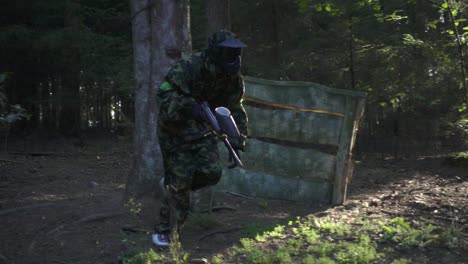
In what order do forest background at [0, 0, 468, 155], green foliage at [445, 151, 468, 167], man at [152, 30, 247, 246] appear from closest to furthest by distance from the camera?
man at [152, 30, 247, 246], green foliage at [445, 151, 468, 167], forest background at [0, 0, 468, 155]

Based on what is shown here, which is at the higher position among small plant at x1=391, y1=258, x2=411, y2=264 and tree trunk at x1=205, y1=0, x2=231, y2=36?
tree trunk at x1=205, y1=0, x2=231, y2=36

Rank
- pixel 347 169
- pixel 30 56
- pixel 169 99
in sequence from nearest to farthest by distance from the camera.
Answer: pixel 169 99, pixel 347 169, pixel 30 56

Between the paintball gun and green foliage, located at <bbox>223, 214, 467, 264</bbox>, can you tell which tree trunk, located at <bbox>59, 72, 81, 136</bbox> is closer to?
green foliage, located at <bbox>223, 214, 467, 264</bbox>

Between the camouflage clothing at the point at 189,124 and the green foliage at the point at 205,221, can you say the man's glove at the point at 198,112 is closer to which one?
the camouflage clothing at the point at 189,124

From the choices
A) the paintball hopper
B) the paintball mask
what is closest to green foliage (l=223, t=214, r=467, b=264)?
the paintball hopper

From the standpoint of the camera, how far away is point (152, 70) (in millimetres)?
6316

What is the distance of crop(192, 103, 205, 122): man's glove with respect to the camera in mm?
4470

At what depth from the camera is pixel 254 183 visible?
7293mm

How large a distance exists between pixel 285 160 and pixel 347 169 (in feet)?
2.74

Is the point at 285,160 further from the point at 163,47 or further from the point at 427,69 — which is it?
the point at 427,69

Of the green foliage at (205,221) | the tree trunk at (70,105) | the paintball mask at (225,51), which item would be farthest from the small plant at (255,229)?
the tree trunk at (70,105)

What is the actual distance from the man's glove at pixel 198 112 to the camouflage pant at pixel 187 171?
343 mm

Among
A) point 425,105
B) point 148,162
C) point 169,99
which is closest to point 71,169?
point 148,162

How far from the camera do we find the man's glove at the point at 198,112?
4470 millimetres
